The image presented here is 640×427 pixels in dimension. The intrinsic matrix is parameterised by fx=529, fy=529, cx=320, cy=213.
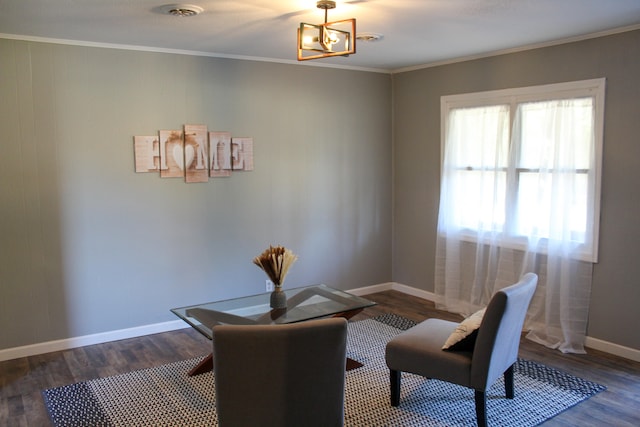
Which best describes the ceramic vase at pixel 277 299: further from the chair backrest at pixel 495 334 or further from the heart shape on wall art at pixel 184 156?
the heart shape on wall art at pixel 184 156

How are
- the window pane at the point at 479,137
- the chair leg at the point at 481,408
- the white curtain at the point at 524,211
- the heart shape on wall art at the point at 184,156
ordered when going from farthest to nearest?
1. the window pane at the point at 479,137
2. the heart shape on wall art at the point at 184,156
3. the white curtain at the point at 524,211
4. the chair leg at the point at 481,408

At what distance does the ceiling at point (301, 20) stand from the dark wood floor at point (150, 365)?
237cm

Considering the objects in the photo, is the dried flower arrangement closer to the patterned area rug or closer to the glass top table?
the glass top table

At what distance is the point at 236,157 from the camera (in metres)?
4.75

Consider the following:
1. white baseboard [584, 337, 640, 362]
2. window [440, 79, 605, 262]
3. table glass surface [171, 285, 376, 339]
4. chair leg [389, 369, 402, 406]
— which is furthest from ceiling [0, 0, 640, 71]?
white baseboard [584, 337, 640, 362]

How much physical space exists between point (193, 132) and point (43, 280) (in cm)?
166

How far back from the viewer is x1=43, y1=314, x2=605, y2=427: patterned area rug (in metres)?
3.06

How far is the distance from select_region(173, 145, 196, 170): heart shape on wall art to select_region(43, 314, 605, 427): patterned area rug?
1651mm

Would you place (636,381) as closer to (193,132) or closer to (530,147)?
(530,147)

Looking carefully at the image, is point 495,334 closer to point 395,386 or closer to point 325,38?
point 395,386

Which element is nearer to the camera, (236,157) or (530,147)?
(530,147)

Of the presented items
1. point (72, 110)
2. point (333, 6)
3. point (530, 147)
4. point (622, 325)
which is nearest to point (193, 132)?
point (72, 110)

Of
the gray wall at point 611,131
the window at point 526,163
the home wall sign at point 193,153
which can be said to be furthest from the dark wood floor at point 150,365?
the home wall sign at point 193,153

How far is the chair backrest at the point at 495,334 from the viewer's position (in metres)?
2.73
